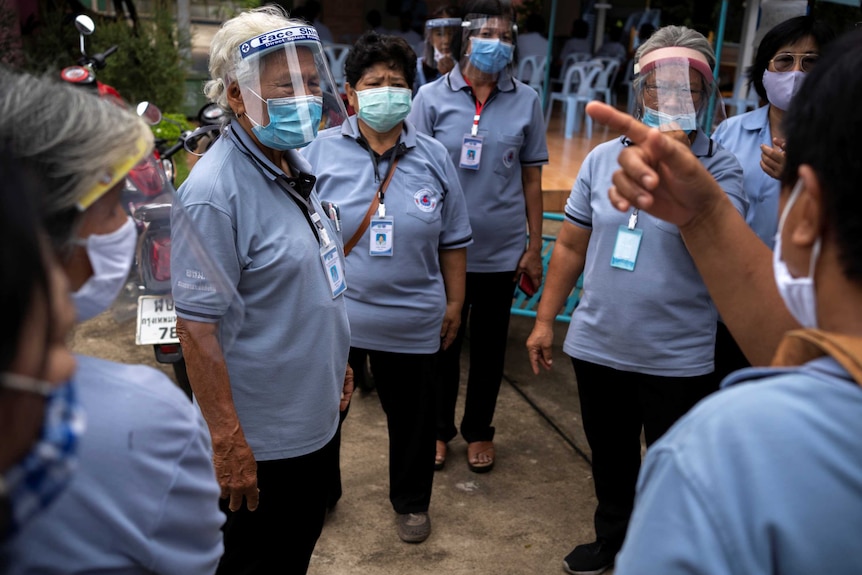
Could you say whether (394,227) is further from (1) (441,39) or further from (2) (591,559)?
(1) (441,39)

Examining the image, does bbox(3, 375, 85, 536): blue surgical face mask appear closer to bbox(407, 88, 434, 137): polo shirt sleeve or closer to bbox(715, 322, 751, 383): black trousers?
bbox(715, 322, 751, 383): black trousers

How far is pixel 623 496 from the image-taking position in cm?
311

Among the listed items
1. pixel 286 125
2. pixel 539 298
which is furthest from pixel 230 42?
pixel 539 298

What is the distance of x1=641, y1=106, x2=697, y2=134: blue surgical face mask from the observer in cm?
271

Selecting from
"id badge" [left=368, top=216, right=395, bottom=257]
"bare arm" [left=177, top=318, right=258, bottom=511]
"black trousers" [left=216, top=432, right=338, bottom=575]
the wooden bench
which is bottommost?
the wooden bench

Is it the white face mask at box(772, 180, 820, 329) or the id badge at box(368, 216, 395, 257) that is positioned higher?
the white face mask at box(772, 180, 820, 329)

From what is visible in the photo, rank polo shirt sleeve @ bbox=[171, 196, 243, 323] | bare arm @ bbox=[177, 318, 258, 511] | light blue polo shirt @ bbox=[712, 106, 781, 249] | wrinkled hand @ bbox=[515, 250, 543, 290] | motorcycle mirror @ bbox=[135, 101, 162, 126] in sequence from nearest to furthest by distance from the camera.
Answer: polo shirt sleeve @ bbox=[171, 196, 243, 323], bare arm @ bbox=[177, 318, 258, 511], light blue polo shirt @ bbox=[712, 106, 781, 249], motorcycle mirror @ bbox=[135, 101, 162, 126], wrinkled hand @ bbox=[515, 250, 543, 290]

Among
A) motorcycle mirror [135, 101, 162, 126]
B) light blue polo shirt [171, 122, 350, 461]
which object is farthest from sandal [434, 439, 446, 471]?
motorcycle mirror [135, 101, 162, 126]

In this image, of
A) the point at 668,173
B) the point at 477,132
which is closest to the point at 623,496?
the point at 477,132

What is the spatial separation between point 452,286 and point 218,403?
1.45 meters

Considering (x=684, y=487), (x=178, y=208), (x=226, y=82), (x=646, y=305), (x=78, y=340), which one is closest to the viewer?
(x=684, y=487)

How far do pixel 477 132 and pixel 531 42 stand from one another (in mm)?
7944

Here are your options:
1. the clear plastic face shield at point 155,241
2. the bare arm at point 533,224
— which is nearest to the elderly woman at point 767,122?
the bare arm at point 533,224

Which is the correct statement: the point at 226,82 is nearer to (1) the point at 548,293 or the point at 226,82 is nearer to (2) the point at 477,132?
(1) the point at 548,293
